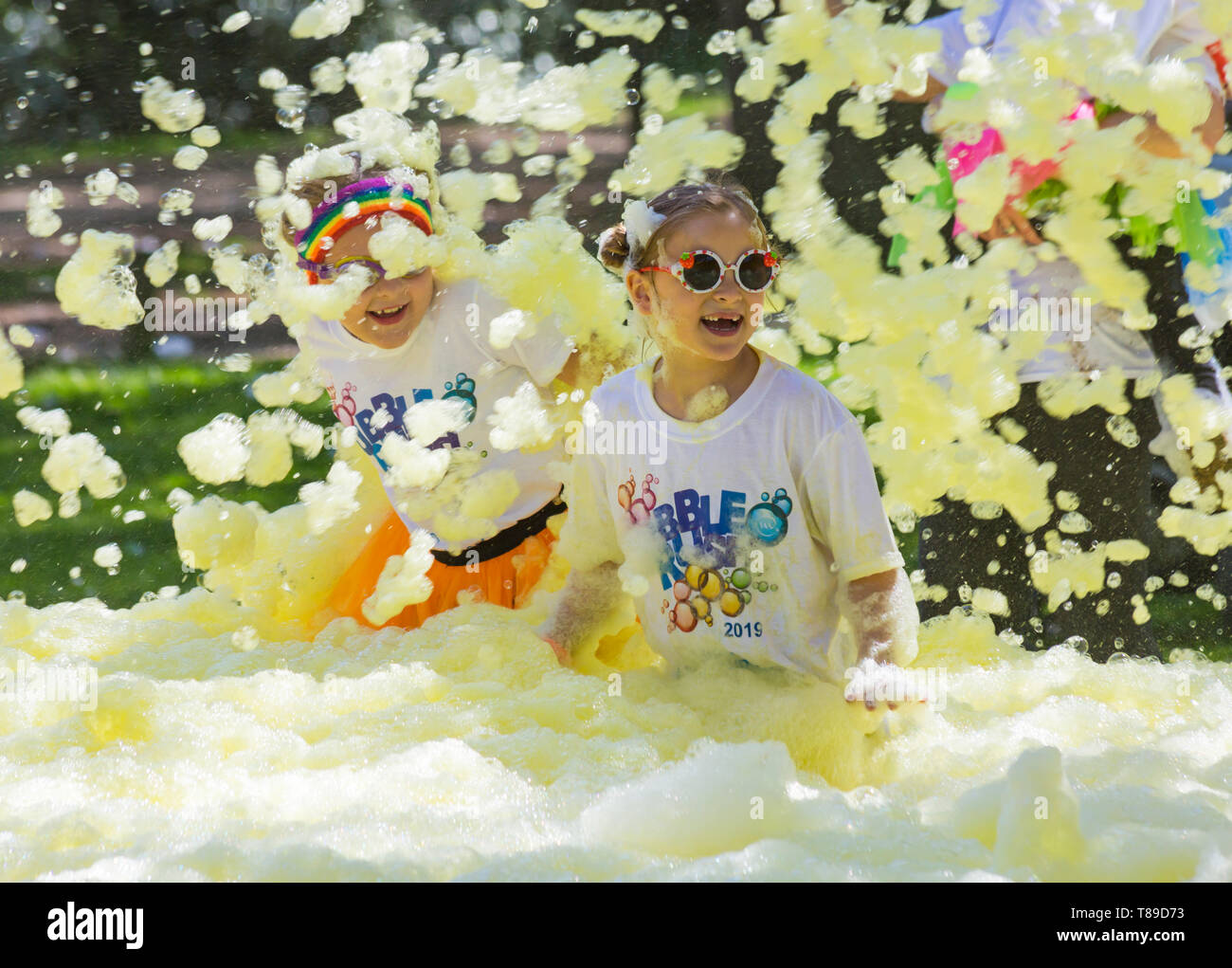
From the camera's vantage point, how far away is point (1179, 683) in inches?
90.4

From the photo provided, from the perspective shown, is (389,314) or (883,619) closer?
(883,619)

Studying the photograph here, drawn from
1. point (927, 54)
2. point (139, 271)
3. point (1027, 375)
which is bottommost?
point (1027, 375)

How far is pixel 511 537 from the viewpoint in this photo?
264 cm

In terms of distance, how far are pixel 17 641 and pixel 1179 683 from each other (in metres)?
2.31

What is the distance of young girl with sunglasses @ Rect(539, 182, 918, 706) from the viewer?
1.97 m

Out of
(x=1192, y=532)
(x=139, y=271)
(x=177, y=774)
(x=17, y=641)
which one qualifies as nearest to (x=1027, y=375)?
(x=1192, y=532)

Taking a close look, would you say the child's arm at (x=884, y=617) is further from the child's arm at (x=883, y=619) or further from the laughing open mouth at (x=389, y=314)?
the laughing open mouth at (x=389, y=314)

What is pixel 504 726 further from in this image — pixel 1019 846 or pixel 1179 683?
pixel 1179 683
